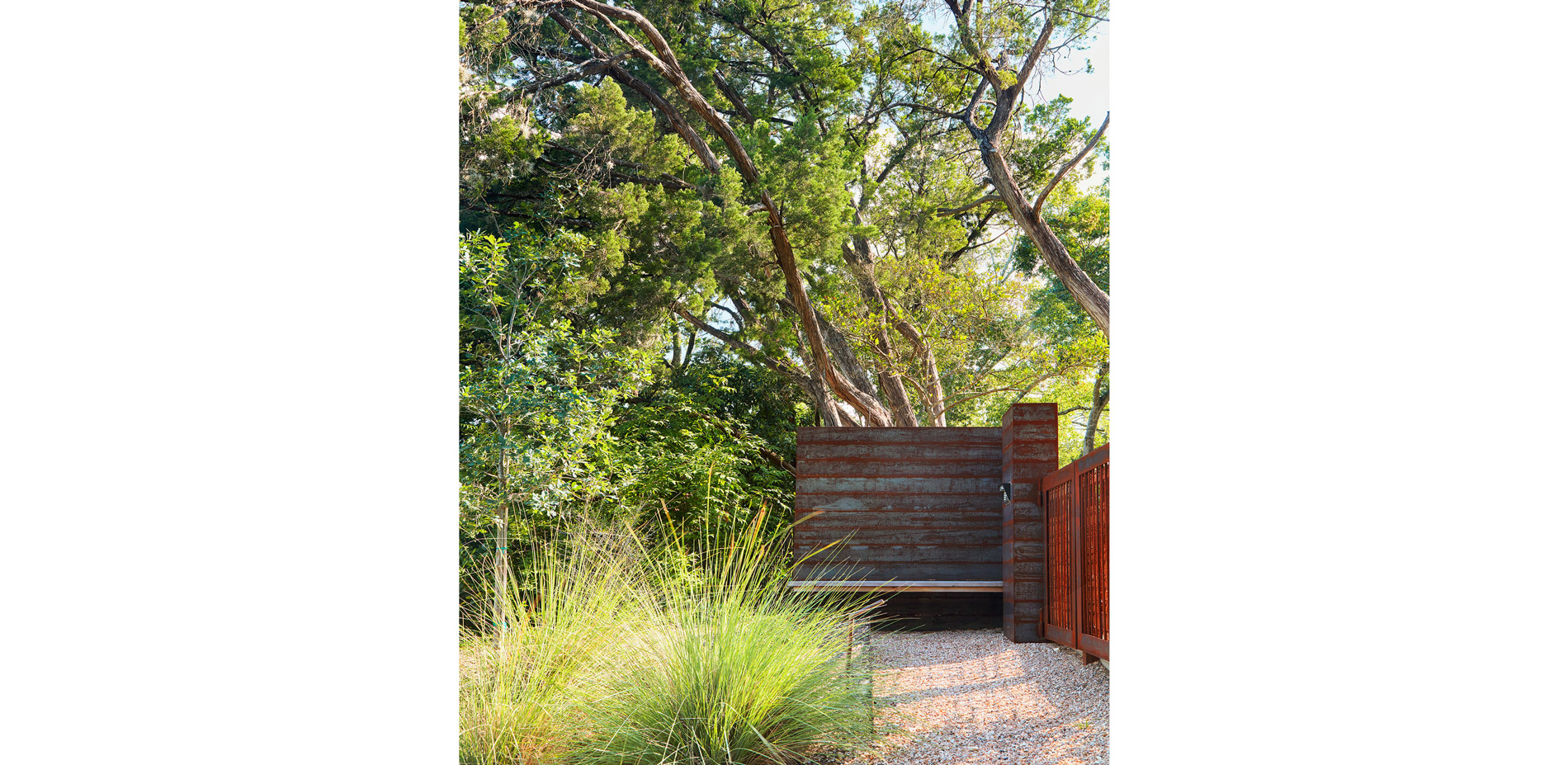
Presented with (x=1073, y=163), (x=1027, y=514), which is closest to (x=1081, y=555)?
(x=1027, y=514)

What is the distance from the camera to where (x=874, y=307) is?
1023 cm

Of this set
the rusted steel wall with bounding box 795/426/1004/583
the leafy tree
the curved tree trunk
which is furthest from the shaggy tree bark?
the rusted steel wall with bounding box 795/426/1004/583

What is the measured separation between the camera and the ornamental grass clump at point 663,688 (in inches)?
111

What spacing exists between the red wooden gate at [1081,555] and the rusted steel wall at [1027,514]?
19 centimetres

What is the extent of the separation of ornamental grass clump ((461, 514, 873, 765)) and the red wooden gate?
1.18 meters

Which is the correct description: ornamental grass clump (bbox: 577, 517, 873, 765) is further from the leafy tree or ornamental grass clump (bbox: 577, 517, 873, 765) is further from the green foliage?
the leafy tree

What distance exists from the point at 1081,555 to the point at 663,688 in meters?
2.08

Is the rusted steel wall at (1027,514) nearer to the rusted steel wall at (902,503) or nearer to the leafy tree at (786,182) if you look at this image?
the rusted steel wall at (902,503)

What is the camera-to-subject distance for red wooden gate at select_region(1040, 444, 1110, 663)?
371 centimetres

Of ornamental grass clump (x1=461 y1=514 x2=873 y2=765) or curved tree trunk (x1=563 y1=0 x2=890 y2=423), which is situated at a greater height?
curved tree trunk (x1=563 y1=0 x2=890 y2=423)

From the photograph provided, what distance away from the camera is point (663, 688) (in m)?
2.89

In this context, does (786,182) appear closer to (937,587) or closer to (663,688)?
(937,587)
